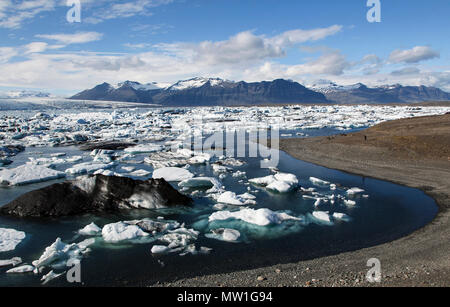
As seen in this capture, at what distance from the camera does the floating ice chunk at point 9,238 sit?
29.5 feet

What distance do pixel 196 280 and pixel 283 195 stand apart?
25.3ft

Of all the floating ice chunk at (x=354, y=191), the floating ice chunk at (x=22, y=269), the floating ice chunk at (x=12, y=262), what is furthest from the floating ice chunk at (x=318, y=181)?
the floating ice chunk at (x=12, y=262)

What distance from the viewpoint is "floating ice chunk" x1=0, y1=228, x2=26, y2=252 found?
9.00 m

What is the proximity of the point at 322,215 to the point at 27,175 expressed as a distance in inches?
593

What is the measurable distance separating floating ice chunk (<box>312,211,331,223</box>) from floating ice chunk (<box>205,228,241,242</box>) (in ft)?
10.6

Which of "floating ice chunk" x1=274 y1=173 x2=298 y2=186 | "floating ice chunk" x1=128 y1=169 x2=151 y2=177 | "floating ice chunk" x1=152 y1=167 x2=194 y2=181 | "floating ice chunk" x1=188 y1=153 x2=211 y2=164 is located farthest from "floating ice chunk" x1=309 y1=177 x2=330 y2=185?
"floating ice chunk" x1=128 y1=169 x2=151 y2=177

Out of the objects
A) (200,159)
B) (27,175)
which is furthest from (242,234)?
(27,175)

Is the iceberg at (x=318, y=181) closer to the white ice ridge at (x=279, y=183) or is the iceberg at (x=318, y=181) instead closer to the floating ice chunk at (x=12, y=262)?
the white ice ridge at (x=279, y=183)

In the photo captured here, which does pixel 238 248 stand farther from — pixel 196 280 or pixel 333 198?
pixel 333 198

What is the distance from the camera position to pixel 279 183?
14758 millimetres

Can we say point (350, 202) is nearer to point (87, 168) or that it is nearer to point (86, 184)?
point (86, 184)

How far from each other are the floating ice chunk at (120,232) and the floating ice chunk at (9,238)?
2.49m

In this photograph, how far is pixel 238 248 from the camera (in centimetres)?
915

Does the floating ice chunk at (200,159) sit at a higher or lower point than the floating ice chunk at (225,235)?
higher
